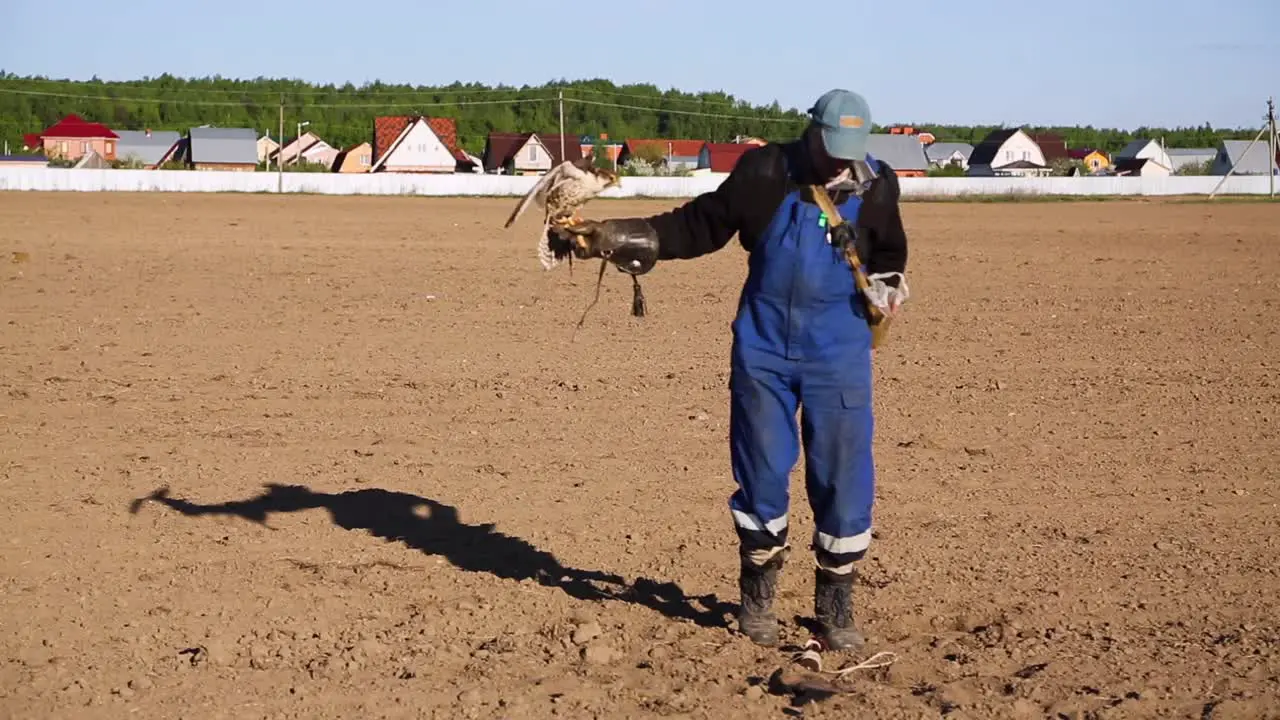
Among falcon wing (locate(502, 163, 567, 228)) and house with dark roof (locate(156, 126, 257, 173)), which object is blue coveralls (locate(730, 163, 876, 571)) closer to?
falcon wing (locate(502, 163, 567, 228))

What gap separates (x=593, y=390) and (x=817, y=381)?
5.37 m

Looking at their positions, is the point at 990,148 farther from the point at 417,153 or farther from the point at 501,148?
the point at 417,153

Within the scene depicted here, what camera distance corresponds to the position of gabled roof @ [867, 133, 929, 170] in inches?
3713

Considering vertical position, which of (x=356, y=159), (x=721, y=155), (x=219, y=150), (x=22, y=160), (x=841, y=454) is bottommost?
(x=22, y=160)

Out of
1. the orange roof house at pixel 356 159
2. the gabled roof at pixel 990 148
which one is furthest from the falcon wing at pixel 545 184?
the gabled roof at pixel 990 148

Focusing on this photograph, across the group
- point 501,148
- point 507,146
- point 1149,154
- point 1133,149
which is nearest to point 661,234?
point 507,146

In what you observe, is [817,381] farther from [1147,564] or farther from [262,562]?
[262,562]

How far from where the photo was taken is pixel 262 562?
23.1 ft

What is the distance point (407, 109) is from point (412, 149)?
32.5 meters

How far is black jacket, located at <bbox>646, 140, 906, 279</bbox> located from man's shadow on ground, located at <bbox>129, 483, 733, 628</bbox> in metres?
1.52

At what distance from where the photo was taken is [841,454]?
19.0 feet

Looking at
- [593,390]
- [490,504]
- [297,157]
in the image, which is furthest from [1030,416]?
[297,157]

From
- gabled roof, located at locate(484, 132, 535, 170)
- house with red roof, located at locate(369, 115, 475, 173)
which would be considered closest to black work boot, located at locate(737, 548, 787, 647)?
house with red roof, located at locate(369, 115, 475, 173)

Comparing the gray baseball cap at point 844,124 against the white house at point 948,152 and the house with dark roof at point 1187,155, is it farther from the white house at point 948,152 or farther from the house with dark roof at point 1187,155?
the house with dark roof at point 1187,155
